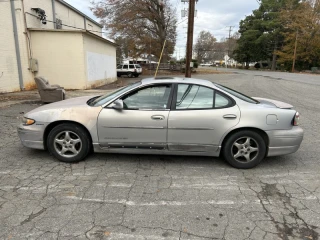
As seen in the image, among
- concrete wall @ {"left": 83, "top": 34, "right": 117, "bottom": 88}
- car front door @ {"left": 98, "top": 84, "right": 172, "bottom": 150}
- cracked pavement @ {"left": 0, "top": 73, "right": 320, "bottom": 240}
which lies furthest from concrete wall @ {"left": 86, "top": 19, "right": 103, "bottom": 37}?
car front door @ {"left": 98, "top": 84, "right": 172, "bottom": 150}

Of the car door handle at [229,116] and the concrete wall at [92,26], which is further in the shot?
Result: the concrete wall at [92,26]

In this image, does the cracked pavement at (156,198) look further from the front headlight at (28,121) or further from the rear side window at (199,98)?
the rear side window at (199,98)

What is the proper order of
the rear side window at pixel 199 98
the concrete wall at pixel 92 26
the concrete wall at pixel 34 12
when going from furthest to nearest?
1. the concrete wall at pixel 92 26
2. the concrete wall at pixel 34 12
3. the rear side window at pixel 199 98

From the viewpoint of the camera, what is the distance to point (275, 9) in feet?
179

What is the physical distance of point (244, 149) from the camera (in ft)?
12.4

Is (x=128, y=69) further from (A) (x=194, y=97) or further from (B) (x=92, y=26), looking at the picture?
(A) (x=194, y=97)

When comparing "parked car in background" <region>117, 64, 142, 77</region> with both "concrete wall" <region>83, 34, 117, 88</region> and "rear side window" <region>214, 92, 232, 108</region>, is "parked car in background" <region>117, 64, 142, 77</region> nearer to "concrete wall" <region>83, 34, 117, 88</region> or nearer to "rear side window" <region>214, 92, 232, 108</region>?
"concrete wall" <region>83, 34, 117, 88</region>

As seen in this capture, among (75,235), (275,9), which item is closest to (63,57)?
(75,235)

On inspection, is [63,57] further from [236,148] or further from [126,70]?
[126,70]

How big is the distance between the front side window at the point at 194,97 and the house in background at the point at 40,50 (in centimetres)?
1123

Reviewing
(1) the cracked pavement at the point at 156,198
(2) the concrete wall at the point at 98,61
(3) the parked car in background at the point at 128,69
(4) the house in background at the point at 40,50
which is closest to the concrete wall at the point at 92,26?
(3) the parked car in background at the point at 128,69

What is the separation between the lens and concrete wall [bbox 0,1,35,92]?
11.7 m

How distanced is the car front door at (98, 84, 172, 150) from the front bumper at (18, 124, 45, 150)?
0.98 m

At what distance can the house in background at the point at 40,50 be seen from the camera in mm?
12047
